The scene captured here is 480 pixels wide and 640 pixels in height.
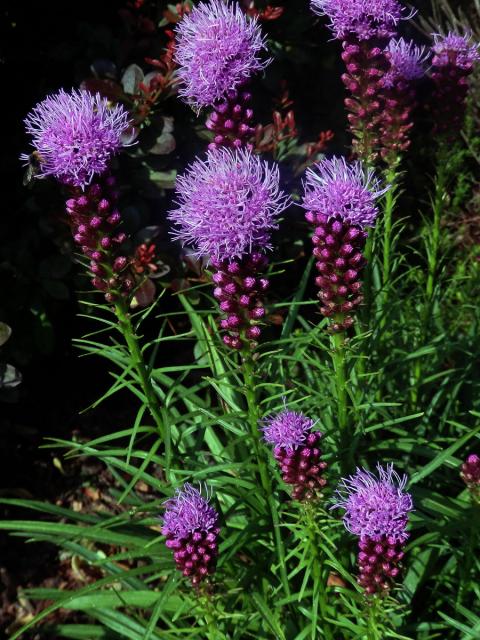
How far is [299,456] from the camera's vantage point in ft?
6.13

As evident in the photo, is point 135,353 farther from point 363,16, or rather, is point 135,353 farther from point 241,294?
point 363,16

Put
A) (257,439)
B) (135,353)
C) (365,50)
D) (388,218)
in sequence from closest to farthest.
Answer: (135,353) → (257,439) → (365,50) → (388,218)

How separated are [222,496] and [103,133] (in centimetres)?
148

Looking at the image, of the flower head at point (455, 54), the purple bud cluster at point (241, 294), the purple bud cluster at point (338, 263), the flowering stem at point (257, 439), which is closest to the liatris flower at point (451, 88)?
the flower head at point (455, 54)

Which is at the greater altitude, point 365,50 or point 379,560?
point 365,50

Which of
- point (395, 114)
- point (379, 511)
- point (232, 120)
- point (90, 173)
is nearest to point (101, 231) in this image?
point (90, 173)

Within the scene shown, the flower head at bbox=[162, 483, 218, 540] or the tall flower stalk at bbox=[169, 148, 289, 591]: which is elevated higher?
the tall flower stalk at bbox=[169, 148, 289, 591]

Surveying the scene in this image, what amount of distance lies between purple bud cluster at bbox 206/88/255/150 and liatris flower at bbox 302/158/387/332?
9.9 inches

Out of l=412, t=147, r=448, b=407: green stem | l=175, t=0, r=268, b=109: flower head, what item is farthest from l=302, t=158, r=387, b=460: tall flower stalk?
l=412, t=147, r=448, b=407: green stem

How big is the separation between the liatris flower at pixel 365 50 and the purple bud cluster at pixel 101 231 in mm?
871

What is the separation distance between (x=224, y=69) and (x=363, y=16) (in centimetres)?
48

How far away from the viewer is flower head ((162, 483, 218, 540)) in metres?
1.81

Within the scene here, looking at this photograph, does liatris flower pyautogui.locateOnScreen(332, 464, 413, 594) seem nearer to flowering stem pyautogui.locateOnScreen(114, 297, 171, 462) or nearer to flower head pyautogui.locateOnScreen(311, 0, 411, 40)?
flowering stem pyautogui.locateOnScreen(114, 297, 171, 462)

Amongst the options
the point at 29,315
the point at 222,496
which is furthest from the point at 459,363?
the point at 29,315
